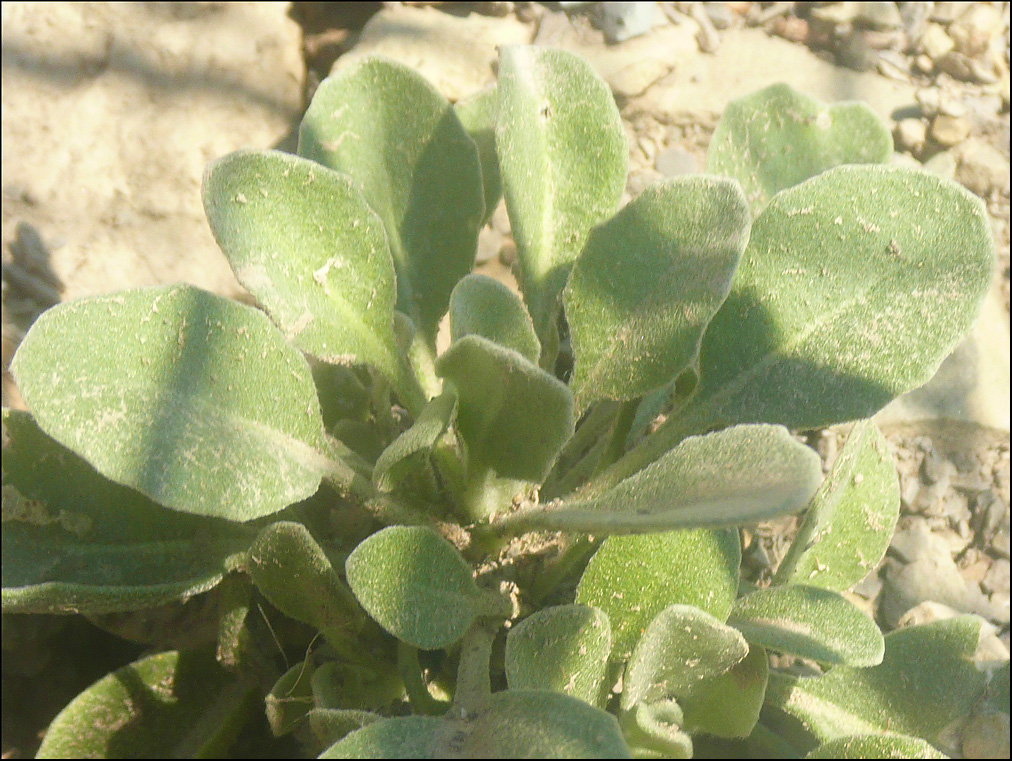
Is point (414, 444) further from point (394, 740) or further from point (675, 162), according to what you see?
point (675, 162)

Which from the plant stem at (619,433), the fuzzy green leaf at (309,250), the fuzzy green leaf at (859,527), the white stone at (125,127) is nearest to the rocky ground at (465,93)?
the white stone at (125,127)

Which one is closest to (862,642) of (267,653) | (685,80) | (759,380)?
(759,380)

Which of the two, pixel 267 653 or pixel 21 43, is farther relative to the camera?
pixel 21 43

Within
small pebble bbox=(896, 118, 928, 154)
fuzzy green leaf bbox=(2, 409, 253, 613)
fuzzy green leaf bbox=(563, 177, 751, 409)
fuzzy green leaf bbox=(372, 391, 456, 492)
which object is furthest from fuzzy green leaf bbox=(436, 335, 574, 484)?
small pebble bbox=(896, 118, 928, 154)

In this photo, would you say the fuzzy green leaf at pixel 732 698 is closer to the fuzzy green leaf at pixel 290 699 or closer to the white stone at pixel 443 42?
the fuzzy green leaf at pixel 290 699

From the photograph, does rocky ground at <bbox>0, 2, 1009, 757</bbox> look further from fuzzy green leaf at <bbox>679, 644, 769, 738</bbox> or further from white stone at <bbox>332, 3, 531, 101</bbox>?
fuzzy green leaf at <bbox>679, 644, 769, 738</bbox>

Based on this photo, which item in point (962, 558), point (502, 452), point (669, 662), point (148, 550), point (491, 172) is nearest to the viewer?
point (669, 662)

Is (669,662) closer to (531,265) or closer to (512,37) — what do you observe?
(531,265)
